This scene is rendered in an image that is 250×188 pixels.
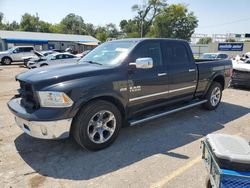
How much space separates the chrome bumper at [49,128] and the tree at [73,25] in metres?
94.4

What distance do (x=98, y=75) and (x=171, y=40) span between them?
2.27m

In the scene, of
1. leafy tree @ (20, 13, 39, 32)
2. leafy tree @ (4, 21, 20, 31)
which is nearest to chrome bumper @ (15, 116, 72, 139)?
leafy tree @ (20, 13, 39, 32)

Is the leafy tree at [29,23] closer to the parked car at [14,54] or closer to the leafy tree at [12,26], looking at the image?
the leafy tree at [12,26]

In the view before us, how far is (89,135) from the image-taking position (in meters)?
3.94

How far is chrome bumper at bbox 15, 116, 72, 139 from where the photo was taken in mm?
3514

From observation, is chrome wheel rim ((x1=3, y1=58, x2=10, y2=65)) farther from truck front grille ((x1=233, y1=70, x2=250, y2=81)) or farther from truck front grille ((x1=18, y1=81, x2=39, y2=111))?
truck front grille ((x1=18, y1=81, x2=39, y2=111))

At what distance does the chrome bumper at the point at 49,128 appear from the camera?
351cm

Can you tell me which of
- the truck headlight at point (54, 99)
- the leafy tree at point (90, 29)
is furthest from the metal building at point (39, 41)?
the leafy tree at point (90, 29)

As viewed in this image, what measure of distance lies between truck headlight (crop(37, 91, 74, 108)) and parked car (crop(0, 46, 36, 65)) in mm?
23617

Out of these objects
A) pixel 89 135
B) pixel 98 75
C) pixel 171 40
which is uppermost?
pixel 171 40

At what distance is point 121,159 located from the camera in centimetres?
387

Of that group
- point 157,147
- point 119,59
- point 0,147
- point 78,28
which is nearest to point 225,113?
point 157,147

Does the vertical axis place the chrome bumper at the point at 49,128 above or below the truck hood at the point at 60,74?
below

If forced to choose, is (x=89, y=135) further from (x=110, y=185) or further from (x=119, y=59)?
(x=119, y=59)
